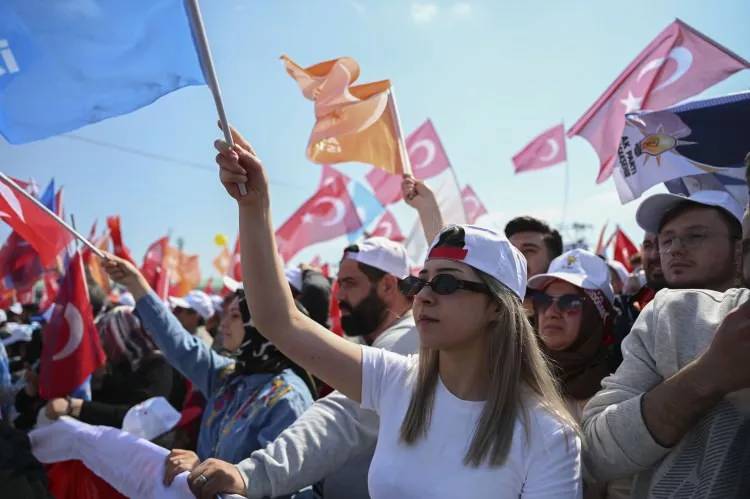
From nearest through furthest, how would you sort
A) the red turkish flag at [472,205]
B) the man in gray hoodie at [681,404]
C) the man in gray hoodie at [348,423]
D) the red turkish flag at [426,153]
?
the man in gray hoodie at [681,404] < the man in gray hoodie at [348,423] < the red turkish flag at [426,153] < the red turkish flag at [472,205]

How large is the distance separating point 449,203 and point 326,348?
6.79 metres

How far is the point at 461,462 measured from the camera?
1.72 meters

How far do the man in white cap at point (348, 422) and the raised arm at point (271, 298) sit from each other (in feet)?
1.30

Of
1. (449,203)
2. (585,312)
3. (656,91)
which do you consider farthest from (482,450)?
(449,203)

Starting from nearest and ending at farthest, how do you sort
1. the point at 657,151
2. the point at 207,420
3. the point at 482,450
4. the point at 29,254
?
the point at 482,450, the point at 207,420, the point at 657,151, the point at 29,254

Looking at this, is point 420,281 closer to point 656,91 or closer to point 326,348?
point 326,348

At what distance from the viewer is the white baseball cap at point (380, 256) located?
352 centimetres

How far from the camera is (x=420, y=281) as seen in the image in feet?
6.66

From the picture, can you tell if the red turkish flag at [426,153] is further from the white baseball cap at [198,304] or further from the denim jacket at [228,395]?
the denim jacket at [228,395]

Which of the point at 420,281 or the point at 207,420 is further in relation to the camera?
the point at 207,420

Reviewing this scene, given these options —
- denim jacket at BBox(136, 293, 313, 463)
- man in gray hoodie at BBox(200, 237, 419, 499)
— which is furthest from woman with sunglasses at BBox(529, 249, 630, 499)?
denim jacket at BBox(136, 293, 313, 463)

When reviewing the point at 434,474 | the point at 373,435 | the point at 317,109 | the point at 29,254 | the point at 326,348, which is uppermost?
the point at 317,109

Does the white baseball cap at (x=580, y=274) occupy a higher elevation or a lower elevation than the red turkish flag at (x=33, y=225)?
lower

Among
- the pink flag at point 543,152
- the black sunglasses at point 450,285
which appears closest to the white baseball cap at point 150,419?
the black sunglasses at point 450,285
